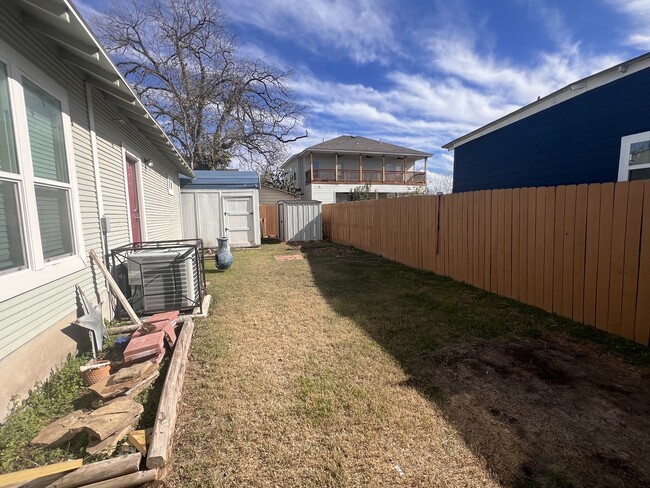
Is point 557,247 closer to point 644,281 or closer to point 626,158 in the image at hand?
point 644,281

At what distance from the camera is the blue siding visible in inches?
226

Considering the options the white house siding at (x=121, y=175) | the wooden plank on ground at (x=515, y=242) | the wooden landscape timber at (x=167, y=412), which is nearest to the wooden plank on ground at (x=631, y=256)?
the wooden plank on ground at (x=515, y=242)

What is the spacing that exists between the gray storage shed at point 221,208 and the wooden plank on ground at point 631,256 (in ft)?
36.0

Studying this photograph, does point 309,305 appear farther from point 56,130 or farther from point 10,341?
point 56,130

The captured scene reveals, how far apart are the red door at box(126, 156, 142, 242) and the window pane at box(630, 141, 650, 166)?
9125 millimetres

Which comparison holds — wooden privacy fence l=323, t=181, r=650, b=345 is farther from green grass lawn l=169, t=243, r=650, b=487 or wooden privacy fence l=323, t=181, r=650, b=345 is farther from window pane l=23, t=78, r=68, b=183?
window pane l=23, t=78, r=68, b=183

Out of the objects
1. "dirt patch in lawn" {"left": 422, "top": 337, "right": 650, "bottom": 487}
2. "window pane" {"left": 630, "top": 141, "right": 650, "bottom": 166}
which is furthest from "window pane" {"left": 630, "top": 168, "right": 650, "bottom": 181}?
"dirt patch in lawn" {"left": 422, "top": 337, "right": 650, "bottom": 487}

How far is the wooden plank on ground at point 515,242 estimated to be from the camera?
488 centimetres

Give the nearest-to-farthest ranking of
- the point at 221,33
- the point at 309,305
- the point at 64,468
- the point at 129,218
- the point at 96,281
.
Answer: the point at 64,468, the point at 96,281, the point at 309,305, the point at 129,218, the point at 221,33

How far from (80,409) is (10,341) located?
73 cm

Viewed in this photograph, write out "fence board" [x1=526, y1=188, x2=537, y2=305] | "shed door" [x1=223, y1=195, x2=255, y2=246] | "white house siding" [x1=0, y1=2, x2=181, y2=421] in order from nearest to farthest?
1. "white house siding" [x1=0, y1=2, x2=181, y2=421]
2. "fence board" [x1=526, y1=188, x2=537, y2=305]
3. "shed door" [x1=223, y1=195, x2=255, y2=246]

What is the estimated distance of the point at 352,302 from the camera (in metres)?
5.17

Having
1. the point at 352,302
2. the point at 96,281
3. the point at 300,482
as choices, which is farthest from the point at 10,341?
the point at 352,302

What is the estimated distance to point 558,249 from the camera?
4219mm
